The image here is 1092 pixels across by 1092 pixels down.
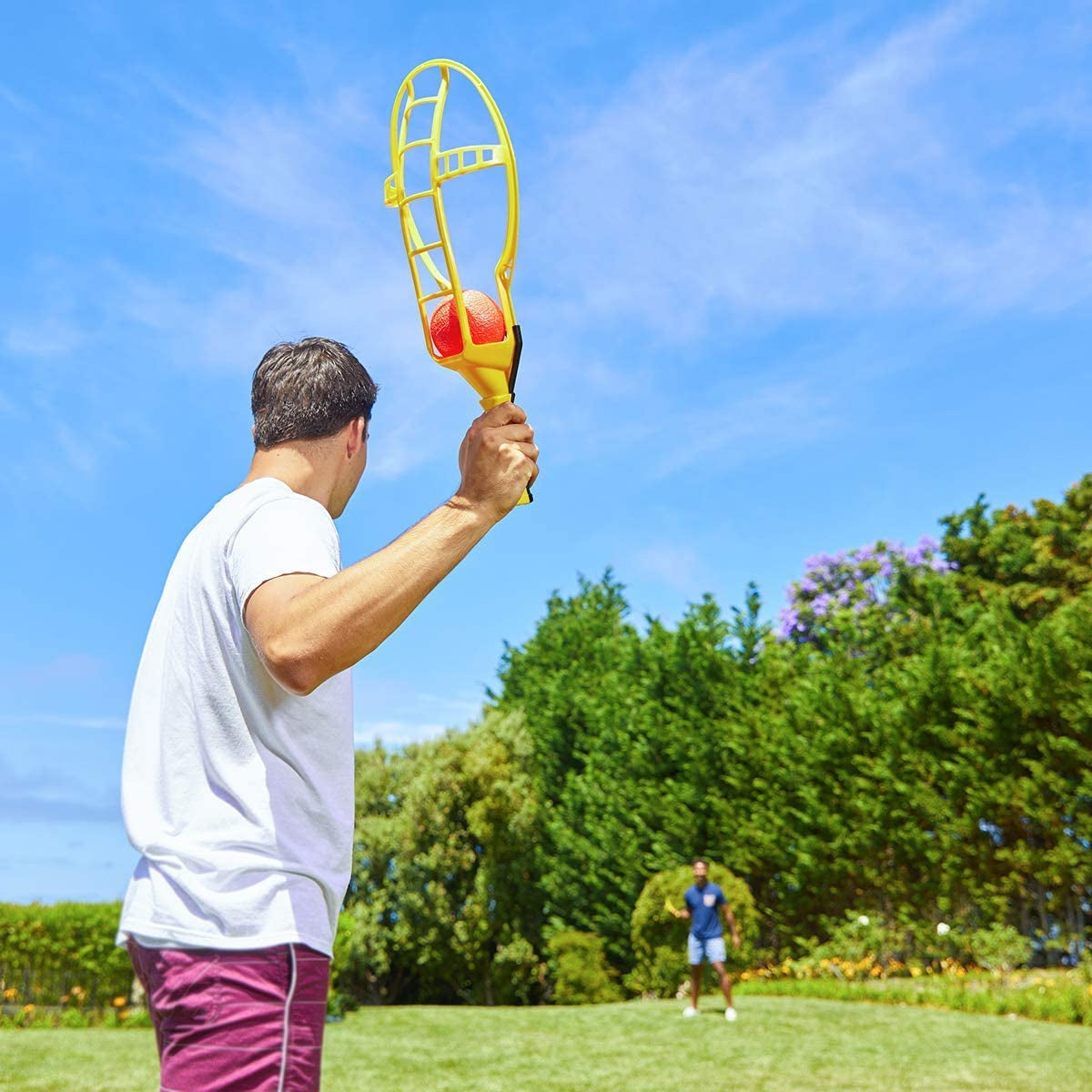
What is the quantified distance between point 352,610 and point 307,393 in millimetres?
520

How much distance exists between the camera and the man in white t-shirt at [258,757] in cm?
173

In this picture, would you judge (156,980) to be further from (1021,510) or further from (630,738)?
(1021,510)

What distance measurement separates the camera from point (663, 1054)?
435 inches

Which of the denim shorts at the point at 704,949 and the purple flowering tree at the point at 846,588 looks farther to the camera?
the purple flowering tree at the point at 846,588

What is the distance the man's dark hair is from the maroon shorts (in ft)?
2.78

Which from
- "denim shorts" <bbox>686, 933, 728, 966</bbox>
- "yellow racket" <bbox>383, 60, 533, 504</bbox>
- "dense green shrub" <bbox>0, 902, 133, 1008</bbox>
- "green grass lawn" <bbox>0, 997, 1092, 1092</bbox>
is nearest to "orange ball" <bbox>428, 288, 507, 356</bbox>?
"yellow racket" <bbox>383, 60, 533, 504</bbox>

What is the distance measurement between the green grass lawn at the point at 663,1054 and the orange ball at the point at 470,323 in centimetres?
888

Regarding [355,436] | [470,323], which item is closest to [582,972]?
[355,436]

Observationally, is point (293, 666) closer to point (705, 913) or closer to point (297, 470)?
point (297, 470)

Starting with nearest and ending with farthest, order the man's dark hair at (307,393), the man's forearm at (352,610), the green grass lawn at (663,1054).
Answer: the man's forearm at (352,610) → the man's dark hair at (307,393) → the green grass lawn at (663,1054)

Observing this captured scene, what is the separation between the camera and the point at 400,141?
6.88 feet

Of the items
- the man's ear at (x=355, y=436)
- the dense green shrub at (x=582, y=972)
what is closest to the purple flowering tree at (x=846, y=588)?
the dense green shrub at (x=582, y=972)

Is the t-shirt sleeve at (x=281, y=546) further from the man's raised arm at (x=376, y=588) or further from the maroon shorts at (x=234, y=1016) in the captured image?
the maroon shorts at (x=234, y=1016)

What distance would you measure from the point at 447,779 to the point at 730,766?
265 inches
